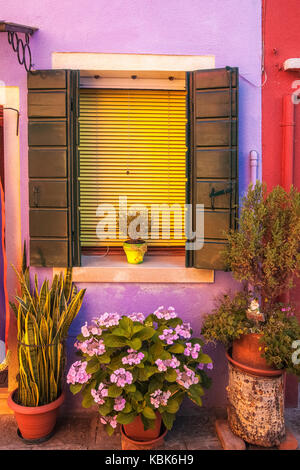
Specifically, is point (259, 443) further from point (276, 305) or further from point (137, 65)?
point (137, 65)

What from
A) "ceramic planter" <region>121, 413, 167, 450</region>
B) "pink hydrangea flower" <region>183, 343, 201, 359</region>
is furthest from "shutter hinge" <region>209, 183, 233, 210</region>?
"ceramic planter" <region>121, 413, 167, 450</region>

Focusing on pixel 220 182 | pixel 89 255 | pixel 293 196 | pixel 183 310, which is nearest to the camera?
pixel 293 196

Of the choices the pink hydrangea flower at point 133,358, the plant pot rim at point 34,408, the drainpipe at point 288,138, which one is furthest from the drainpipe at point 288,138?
the plant pot rim at point 34,408

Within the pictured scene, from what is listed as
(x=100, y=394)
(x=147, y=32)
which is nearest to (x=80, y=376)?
(x=100, y=394)

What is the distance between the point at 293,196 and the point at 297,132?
873mm

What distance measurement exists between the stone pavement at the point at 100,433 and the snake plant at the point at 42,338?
1.17 ft

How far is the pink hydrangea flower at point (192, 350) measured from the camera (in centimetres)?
318

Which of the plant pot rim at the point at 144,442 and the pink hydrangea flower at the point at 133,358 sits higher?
the pink hydrangea flower at the point at 133,358

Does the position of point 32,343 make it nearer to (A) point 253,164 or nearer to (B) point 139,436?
(B) point 139,436

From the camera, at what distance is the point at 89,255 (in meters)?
4.08

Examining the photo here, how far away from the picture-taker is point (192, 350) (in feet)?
10.6

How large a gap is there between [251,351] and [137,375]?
0.98 m

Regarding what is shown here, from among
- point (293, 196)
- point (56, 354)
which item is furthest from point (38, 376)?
point (293, 196)

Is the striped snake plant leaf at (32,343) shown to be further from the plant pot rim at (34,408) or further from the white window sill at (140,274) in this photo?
the white window sill at (140,274)
